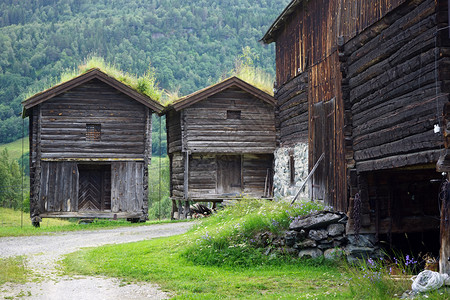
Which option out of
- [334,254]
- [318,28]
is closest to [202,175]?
[318,28]

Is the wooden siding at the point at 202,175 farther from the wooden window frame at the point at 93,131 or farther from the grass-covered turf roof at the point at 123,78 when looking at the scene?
the wooden window frame at the point at 93,131

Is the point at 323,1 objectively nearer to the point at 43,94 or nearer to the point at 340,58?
the point at 340,58

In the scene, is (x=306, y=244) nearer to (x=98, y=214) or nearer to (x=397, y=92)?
(x=397, y=92)

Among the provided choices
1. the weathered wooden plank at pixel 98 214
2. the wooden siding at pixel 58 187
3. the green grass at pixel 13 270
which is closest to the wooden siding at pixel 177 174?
the weathered wooden plank at pixel 98 214

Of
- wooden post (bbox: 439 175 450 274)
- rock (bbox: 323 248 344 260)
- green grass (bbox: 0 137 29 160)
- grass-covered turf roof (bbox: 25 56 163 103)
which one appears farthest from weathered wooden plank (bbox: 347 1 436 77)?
green grass (bbox: 0 137 29 160)

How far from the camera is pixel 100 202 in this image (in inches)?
1058

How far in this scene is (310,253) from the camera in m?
12.3

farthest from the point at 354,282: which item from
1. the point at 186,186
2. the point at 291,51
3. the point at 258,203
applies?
the point at 186,186

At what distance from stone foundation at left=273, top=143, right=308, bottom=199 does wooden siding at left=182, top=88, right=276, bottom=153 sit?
628 centimetres

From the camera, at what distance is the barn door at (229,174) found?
26875mm

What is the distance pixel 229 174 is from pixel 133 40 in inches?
3560

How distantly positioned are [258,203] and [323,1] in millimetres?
6581

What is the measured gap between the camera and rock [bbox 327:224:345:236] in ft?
41.0

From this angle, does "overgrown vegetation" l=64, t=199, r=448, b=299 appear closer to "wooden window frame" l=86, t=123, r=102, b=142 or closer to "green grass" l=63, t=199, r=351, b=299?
"green grass" l=63, t=199, r=351, b=299
